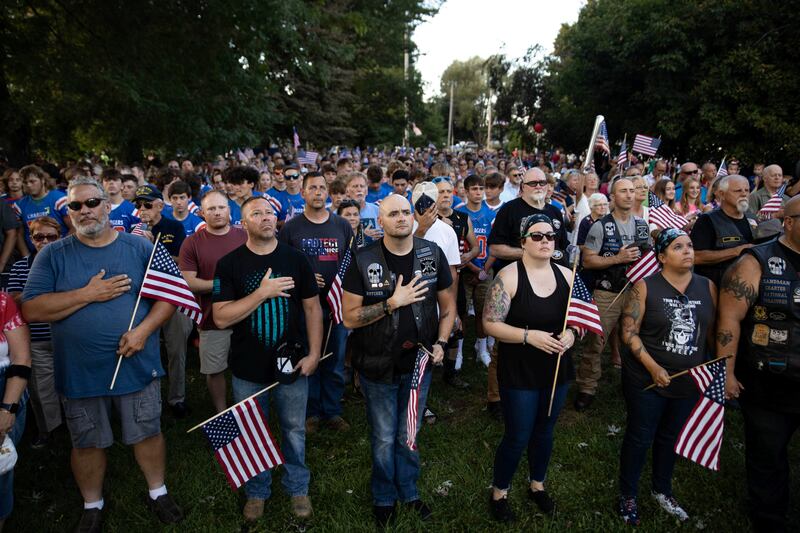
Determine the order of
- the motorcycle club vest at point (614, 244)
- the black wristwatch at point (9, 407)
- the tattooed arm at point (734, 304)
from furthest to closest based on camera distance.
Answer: the motorcycle club vest at point (614, 244) < the tattooed arm at point (734, 304) < the black wristwatch at point (9, 407)

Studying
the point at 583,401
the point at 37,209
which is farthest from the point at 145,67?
the point at 583,401

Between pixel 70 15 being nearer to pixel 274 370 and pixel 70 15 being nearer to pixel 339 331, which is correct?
pixel 339 331

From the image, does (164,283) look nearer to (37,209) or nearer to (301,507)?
(301,507)

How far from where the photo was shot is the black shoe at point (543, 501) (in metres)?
3.94

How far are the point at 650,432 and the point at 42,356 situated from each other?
5113 millimetres

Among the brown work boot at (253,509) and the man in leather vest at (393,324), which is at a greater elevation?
the man in leather vest at (393,324)

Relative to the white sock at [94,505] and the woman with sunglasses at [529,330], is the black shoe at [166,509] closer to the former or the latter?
the white sock at [94,505]

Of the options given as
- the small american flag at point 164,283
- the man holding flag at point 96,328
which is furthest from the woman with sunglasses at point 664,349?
the man holding flag at point 96,328

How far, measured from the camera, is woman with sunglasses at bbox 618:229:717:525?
12.0 feet

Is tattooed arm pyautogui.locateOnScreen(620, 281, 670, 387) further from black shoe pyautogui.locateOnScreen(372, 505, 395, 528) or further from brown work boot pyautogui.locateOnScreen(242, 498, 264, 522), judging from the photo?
brown work boot pyautogui.locateOnScreen(242, 498, 264, 522)

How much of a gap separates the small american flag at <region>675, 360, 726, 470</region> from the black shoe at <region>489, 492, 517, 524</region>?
51.2 inches

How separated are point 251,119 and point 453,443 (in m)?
13.5

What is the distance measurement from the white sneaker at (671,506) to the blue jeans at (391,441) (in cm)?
187

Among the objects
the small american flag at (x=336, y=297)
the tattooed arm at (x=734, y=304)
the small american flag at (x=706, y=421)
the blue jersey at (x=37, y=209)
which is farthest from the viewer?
the blue jersey at (x=37, y=209)
